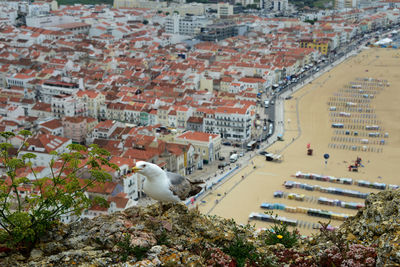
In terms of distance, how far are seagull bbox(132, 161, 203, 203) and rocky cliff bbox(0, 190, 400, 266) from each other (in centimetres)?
60

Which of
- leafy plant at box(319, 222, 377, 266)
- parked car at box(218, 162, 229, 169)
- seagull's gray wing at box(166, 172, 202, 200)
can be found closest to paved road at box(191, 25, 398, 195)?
parked car at box(218, 162, 229, 169)

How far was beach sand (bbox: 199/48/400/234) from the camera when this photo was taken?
1463 inches

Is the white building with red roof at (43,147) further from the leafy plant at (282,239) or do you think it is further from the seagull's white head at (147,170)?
the seagull's white head at (147,170)

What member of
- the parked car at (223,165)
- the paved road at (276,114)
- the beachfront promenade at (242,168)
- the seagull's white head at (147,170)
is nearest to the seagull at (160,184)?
the seagull's white head at (147,170)

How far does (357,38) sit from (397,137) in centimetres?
8302

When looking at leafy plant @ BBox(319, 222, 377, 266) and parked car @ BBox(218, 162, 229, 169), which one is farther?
parked car @ BBox(218, 162, 229, 169)

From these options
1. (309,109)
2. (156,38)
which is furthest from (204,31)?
(309,109)

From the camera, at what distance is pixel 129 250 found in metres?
10.2

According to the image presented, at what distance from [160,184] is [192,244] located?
1503 millimetres

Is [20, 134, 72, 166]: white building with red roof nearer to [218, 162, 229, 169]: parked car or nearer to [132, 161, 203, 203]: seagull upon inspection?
[218, 162, 229, 169]: parked car

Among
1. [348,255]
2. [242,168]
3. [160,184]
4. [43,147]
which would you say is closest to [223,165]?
[242,168]

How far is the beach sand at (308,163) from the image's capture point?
3716cm

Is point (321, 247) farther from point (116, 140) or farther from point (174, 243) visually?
point (116, 140)

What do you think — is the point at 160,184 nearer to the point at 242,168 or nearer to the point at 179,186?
the point at 179,186
